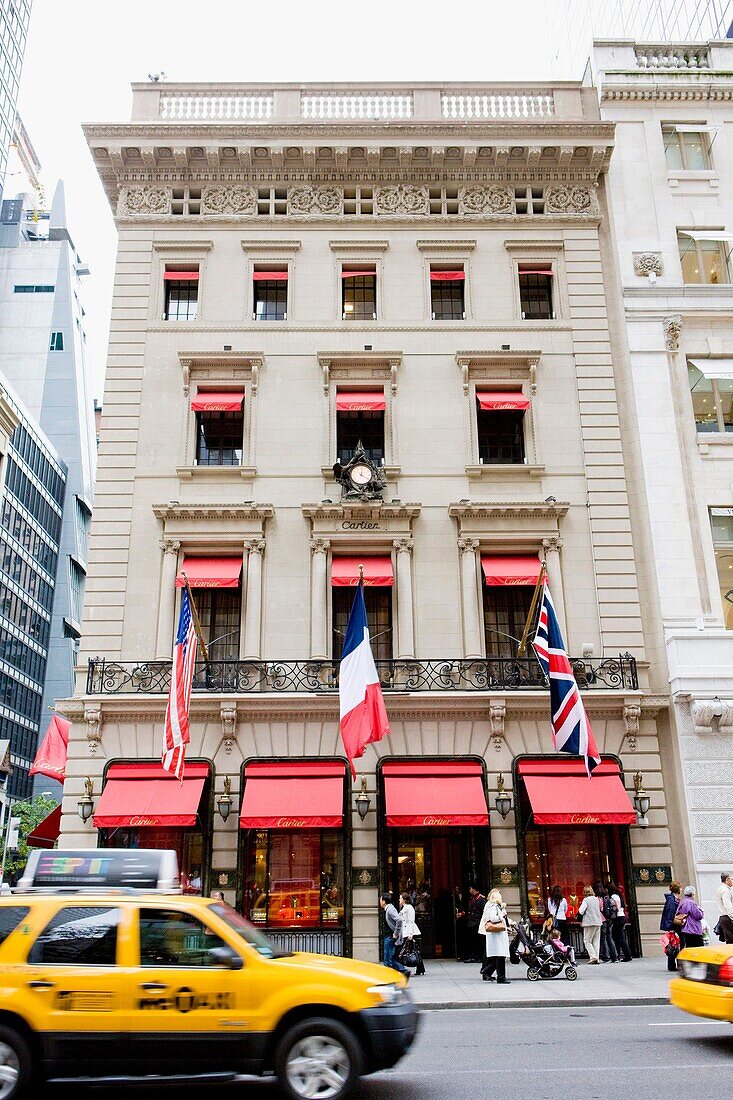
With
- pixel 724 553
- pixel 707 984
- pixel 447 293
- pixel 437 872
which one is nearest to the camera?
pixel 707 984

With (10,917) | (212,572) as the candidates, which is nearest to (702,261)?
(212,572)

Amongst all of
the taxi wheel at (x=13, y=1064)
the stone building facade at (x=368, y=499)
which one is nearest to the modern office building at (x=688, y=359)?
the stone building facade at (x=368, y=499)

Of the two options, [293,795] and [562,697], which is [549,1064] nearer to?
[562,697]

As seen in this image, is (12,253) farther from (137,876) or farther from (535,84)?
(137,876)

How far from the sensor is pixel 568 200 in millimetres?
26781

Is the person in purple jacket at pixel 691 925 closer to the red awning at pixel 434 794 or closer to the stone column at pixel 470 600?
the red awning at pixel 434 794

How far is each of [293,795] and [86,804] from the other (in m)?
4.88

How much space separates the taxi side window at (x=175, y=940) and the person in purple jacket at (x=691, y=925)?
12.3 meters

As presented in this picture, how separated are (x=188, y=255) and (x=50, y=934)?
71.9 feet

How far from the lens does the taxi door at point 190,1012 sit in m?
7.73

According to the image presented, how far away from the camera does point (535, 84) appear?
27406 millimetres

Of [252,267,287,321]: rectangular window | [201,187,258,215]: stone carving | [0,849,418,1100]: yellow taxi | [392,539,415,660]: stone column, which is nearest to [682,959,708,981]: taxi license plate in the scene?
[0,849,418,1100]: yellow taxi

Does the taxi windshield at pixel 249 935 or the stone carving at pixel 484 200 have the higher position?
the stone carving at pixel 484 200

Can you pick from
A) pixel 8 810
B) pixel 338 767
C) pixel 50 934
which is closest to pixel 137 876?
pixel 50 934
